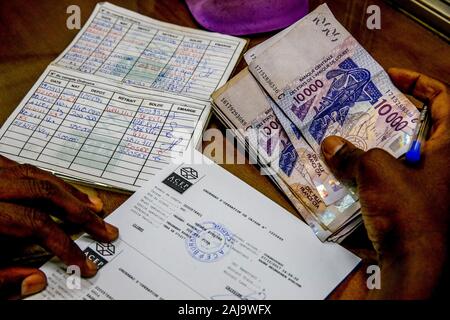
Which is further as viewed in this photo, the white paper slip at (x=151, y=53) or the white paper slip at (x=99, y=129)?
the white paper slip at (x=151, y=53)

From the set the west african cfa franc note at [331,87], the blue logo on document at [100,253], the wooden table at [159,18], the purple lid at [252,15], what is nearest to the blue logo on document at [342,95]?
the west african cfa franc note at [331,87]

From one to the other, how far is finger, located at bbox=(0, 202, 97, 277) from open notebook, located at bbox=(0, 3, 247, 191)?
12cm

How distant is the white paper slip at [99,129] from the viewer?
754 millimetres

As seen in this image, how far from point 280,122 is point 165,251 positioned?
0.87ft

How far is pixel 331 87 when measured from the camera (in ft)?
2.49

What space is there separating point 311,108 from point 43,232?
42 centimetres

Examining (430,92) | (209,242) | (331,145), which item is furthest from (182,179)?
(430,92)

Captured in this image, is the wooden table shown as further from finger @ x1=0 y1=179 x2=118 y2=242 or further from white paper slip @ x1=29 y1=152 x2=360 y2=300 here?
finger @ x1=0 y1=179 x2=118 y2=242

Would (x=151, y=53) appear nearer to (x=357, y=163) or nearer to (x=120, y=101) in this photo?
(x=120, y=101)

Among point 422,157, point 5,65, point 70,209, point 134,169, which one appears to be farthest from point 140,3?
point 422,157

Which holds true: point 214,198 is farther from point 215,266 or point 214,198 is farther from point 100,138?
point 100,138

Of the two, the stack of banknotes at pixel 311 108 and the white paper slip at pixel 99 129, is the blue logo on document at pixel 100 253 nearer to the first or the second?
the white paper slip at pixel 99 129

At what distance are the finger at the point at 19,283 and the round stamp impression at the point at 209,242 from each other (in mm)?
191

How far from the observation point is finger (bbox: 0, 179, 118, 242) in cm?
65
